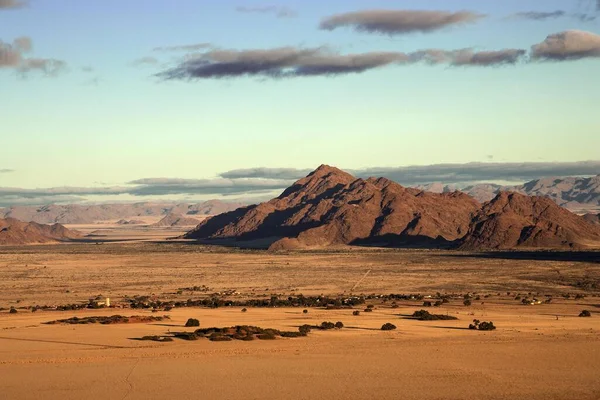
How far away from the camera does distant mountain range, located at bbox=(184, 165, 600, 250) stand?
5965 inches

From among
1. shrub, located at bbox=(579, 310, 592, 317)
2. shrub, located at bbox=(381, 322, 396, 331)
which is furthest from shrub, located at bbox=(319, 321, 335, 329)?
shrub, located at bbox=(579, 310, 592, 317)

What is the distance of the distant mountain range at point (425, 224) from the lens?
15150 centimetres

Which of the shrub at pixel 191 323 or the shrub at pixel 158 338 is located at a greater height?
the shrub at pixel 158 338

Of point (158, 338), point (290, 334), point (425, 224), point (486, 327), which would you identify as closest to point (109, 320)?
point (158, 338)

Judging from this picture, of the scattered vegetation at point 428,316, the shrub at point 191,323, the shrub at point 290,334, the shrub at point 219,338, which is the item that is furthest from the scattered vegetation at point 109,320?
the scattered vegetation at point 428,316

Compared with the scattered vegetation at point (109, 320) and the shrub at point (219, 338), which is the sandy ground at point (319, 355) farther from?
the scattered vegetation at point (109, 320)

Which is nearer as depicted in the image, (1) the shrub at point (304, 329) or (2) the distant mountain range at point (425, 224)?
(1) the shrub at point (304, 329)

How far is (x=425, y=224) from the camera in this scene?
172625 millimetres

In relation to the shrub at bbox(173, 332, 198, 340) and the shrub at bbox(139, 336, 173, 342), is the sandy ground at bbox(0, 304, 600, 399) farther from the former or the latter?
the shrub at bbox(139, 336, 173, 342)

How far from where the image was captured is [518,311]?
5122cm

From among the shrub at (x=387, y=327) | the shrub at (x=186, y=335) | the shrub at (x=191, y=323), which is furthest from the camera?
the shrub at (x=191, y=323)

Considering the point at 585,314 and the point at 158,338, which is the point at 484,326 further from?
the point at 158,338

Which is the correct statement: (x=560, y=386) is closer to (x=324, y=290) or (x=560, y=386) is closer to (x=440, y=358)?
(x=440, y=358)

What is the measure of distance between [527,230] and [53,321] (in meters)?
120
